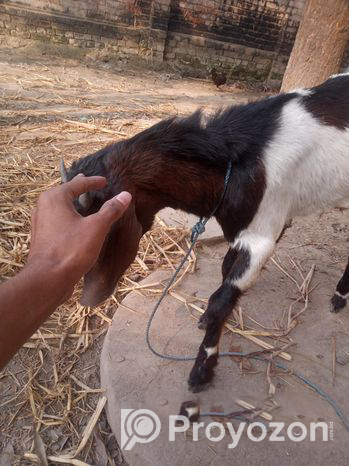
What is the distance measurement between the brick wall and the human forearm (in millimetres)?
9729

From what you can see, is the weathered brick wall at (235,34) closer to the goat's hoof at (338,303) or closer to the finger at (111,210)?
the goat's hoof at (338,303)

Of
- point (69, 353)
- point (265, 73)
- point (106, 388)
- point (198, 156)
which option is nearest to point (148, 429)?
point (106, 388)

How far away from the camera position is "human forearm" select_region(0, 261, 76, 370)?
107 centimetres

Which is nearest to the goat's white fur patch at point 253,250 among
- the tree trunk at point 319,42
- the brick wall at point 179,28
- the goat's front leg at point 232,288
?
the goat's front leg at point 232,288

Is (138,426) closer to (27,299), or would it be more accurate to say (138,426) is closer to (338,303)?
(27,299)

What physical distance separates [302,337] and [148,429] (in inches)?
51.5

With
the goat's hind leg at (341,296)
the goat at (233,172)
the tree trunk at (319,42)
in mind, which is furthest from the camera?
the tree trunk at (319,42)

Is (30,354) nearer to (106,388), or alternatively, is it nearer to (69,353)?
(69,353)

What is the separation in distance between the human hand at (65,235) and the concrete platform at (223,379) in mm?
1285

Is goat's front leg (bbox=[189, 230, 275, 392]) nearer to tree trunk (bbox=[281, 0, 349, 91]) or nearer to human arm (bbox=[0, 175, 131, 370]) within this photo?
human arm (bbox=[0, 175, 131, 370])

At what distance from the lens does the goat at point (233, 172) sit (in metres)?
1.98

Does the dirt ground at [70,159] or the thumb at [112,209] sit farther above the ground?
the thumb at [112,209]

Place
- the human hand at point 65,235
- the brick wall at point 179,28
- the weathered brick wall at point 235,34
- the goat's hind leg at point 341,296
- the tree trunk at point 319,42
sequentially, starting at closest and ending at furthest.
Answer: the human hand at point 65,235, the goat's hind leg at point 341,296, the tree trunk at point 319,42, the brick wall at point 179,28, the weathered brick wall at point 235,34

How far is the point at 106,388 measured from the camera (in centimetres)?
231
